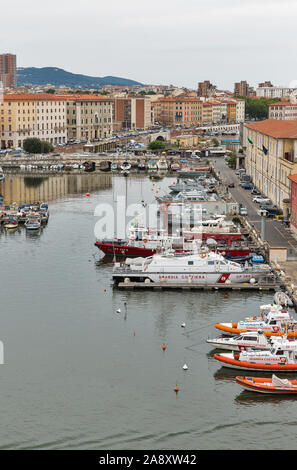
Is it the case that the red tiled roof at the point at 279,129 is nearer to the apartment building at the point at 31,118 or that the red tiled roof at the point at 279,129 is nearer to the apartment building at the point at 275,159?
the apartment building at the point at 275,159

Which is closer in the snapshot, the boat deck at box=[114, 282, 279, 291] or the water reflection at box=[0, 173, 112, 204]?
the boat deck at box=[114, 282, 279, 291]

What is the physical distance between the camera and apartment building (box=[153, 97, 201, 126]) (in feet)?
295

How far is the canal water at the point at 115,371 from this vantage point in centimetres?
1231

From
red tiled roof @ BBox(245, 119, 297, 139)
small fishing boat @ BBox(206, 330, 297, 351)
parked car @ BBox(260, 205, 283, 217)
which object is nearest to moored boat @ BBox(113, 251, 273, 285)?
small fishing boat @ BBox(206, 330, 297, 351)

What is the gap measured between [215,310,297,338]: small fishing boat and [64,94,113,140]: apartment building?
58.7 m

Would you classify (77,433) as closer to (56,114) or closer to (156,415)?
(156,415)

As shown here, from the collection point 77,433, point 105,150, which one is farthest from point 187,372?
point 105,150

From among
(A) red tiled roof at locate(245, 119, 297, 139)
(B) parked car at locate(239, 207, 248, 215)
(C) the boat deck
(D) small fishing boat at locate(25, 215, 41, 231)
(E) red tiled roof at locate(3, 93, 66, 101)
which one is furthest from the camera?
(E) red tiled roof at locate(3, 93, 66, 101)

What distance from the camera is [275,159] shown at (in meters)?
31.8

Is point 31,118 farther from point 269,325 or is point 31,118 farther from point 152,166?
point 269,325

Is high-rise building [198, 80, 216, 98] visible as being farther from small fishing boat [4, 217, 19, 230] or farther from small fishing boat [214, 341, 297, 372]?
small fishing boat [214, 341, 297, 372]

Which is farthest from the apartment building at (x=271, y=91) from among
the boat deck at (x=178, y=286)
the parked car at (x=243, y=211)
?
the boat deck at (x=178, y=286)

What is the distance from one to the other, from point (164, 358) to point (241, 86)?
129068mm

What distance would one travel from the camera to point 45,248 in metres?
26.2
